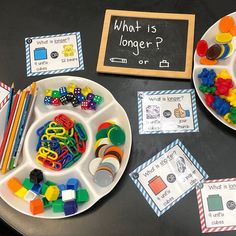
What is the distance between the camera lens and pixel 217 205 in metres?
0.83

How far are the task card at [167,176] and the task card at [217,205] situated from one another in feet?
0.09

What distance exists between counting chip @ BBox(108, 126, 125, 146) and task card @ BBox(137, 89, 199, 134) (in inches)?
2.4

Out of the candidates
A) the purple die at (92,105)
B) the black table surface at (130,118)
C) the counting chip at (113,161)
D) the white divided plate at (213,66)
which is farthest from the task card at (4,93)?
the white divided plate at (213,66)

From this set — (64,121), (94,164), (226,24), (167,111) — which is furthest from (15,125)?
(226,24)

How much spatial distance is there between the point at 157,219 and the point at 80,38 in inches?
22.0

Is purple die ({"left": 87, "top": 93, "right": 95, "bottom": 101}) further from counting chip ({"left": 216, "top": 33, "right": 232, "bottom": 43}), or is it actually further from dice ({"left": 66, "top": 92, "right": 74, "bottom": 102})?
counting chip ({"left": 216, "top": 33, "right": 232, "bottom": 43})

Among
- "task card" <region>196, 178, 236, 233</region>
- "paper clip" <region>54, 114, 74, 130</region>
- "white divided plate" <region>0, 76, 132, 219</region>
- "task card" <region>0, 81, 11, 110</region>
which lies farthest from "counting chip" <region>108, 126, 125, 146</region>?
"task card" <region>0, 81, 11, 110</region>

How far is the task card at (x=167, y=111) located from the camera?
3.01ft

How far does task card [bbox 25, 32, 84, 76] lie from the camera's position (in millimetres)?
1021

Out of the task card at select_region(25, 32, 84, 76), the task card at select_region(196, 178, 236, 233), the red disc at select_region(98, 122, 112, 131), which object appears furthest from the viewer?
the task card at select_region(25, 32, 84, 76)

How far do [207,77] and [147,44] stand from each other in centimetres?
20

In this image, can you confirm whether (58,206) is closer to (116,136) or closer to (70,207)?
(70,207)

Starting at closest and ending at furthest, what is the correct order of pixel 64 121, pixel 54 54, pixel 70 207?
pixel 70 207
pixel 64 121
pixel 54 54

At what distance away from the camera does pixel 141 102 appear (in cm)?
96
